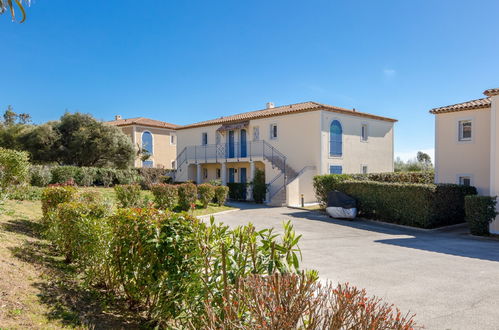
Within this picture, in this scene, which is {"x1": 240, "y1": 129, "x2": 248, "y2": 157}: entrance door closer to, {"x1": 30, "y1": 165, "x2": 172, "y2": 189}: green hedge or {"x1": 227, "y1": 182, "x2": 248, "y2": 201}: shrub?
{"x1": 227, "y1": 182, "x2": 248, "y2": 201}: shrub

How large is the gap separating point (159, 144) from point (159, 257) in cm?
3507

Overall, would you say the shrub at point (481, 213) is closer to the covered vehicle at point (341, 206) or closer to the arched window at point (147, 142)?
the covered vehicle at point (341, 206)

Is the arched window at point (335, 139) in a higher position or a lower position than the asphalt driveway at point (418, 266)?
higher

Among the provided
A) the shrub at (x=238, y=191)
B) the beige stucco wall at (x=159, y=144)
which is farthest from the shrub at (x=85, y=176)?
the beige stucco wall at (x=159, y=144)

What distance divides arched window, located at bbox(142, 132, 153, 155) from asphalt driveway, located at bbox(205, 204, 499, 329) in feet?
79.9

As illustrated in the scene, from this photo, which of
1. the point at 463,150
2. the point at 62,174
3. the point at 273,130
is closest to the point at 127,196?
the point at 62,174

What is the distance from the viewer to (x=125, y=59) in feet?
50.1

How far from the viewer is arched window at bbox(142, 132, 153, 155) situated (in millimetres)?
35781

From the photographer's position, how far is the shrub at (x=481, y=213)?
1238 cm

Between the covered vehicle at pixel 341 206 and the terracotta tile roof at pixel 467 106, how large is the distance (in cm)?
675

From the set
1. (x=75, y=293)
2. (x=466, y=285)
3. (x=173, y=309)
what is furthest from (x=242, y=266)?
(x=466, y=285)

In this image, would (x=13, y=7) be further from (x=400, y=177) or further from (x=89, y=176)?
(x=400, y=177)

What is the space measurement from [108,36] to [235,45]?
17.9 feet

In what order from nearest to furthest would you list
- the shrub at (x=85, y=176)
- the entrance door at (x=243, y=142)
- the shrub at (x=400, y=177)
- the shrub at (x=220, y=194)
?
the shrub at (x=220, y=194)
the shrub at (x=400, y=177)
the shrub at (x=85, y=176)
the entrance door at (x=243, y=142)
